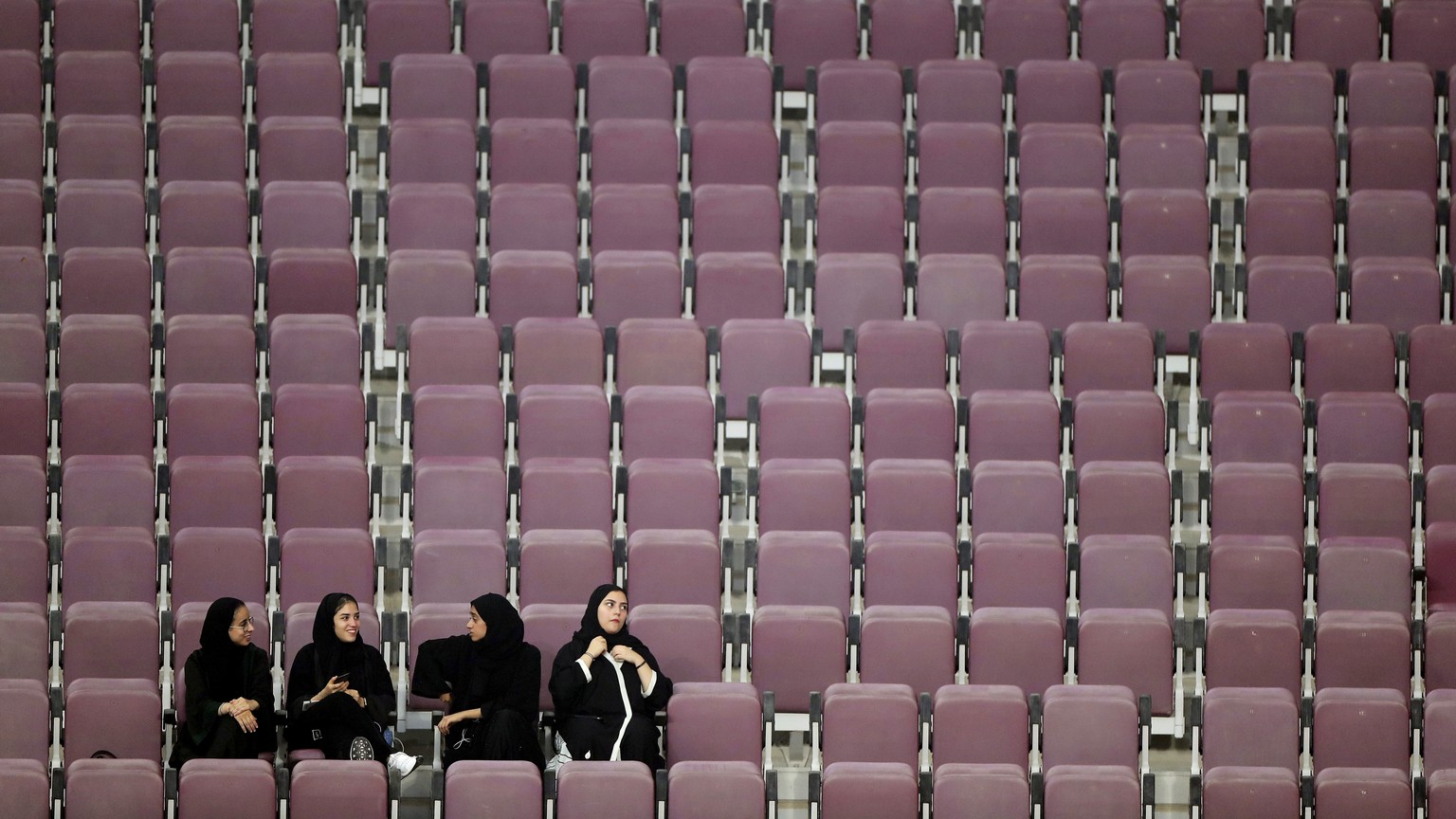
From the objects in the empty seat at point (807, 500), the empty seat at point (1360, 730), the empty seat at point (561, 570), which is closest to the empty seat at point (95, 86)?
the empty seat at point (561, 570)

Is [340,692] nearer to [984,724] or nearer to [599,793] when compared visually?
[599,793]

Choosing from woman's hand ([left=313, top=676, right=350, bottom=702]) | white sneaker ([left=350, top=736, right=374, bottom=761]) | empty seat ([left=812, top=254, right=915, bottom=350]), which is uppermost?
empty seat ([left=812, top=254, right=915, bottom=350])

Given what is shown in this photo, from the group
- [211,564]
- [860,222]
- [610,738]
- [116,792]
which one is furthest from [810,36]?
[116,792]

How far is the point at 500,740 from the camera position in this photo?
2.84m

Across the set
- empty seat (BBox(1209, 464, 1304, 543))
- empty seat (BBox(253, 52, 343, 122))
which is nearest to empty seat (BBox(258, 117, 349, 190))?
empty seat (BBox(253, 52, 343, 122))

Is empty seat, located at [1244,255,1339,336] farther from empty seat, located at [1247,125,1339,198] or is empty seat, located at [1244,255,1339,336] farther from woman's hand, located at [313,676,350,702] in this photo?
woman's hand, located at [313,676,350,702]

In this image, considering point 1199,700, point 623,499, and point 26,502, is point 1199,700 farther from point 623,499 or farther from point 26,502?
point 26,502

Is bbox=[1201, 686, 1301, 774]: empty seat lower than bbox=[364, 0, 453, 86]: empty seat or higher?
lower

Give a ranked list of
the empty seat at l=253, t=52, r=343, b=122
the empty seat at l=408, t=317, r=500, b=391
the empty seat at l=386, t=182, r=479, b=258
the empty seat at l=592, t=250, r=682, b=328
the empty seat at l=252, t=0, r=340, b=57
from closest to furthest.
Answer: the empty seat at l=408, t=317, r=500, b=391
the empty seat at l=592, t=250, r=682, b=328
the empty seat at l=386, t=182, r=479, b=258
the empty seat at l=253, t=52, r=343, b=122
the empty seat at l=252, t=0, r=340, b=57

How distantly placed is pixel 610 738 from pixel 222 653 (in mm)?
503

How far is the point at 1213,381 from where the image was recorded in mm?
3543

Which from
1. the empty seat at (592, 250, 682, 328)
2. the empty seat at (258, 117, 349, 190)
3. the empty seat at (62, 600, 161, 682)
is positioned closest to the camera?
the empty seat at (62, 600, 161, 682)

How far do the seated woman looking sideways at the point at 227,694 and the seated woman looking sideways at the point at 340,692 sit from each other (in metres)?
0.04

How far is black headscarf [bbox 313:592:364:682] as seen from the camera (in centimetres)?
291
